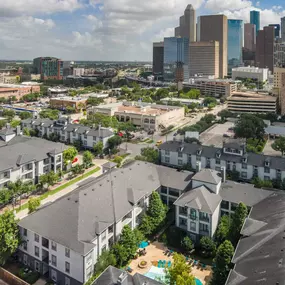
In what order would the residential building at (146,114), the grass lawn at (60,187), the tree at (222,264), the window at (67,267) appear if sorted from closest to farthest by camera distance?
the tree at (222,264)
the window at (67,267)
the grass lawn at (60,187)
the residential building at (146,114)

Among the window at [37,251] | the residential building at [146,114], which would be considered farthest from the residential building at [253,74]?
the window at [37,251]

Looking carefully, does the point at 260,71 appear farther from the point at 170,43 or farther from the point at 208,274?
the point at 208,274

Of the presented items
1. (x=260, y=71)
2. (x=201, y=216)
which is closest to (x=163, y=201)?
(x=201, y=216)

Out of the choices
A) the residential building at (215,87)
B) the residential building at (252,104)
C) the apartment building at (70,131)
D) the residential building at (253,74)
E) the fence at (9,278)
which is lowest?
the fence at (9,278)

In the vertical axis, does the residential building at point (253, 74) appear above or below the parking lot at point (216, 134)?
above

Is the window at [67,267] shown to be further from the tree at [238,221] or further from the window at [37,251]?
the tree at [238,221]

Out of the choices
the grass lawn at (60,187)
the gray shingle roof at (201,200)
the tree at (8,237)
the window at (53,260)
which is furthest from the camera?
the grass lawn at (60,187)

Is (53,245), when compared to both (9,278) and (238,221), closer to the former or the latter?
(9,278)

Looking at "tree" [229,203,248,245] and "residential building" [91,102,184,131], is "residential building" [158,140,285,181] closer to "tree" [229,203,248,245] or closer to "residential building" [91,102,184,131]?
"tree" [229,203,248,245]
